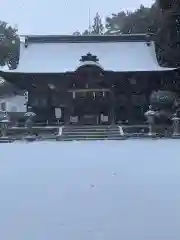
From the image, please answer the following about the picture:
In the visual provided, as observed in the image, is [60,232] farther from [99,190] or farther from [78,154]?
[78,154]

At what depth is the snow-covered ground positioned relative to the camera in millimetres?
4618

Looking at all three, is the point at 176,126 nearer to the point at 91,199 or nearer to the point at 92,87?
the point at 92,87

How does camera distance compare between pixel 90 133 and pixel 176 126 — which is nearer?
pixel 176 126

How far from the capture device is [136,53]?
26.7 meters

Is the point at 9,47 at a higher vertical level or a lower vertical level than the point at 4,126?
higher

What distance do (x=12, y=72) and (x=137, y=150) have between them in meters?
11.8

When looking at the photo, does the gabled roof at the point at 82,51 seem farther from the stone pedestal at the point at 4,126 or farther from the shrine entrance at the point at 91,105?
the stone pedestal at the point at 4,126

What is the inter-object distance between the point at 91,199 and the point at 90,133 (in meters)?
13.3

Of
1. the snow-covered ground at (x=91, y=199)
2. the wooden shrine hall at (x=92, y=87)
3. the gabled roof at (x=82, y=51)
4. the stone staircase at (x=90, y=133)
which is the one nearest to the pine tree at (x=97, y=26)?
the gabled roof at (x=82, y=51)

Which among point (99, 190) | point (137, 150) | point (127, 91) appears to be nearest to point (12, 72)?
point (127, 91)

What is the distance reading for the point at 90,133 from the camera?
19.4 m

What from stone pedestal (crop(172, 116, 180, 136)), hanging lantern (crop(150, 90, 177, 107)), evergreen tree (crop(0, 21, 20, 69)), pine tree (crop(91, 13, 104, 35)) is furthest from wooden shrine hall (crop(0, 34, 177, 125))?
pine tree (crop(91, 13, 104, 35))

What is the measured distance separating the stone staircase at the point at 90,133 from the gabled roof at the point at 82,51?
5.26 metres

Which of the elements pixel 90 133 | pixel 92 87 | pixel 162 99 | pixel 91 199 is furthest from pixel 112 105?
pixel 91 199
